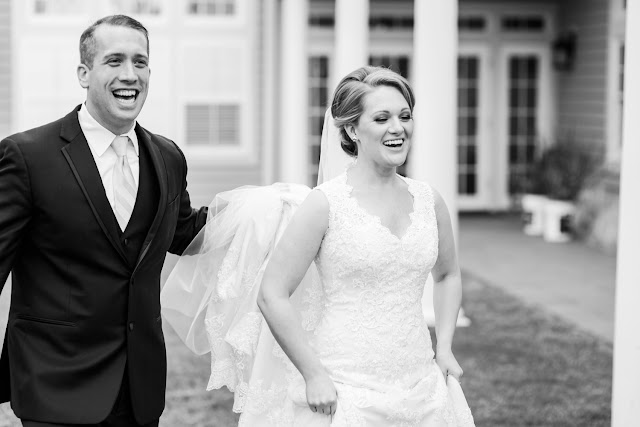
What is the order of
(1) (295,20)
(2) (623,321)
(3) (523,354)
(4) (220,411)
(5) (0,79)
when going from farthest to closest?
(5) (0,79), (1) (295,20), (3) (523,354), (4) (220,411), (2) (623,321)

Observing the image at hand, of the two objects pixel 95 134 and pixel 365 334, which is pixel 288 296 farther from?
pixel 95 134

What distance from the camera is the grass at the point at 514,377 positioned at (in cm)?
580

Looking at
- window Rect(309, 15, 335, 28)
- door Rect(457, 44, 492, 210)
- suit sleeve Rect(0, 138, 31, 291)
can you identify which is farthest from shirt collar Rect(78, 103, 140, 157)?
door Rect(457, 44, 492, 210)

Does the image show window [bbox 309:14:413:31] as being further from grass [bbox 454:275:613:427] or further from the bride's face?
the bride's face

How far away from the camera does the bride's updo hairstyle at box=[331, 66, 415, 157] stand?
3168 millimetres

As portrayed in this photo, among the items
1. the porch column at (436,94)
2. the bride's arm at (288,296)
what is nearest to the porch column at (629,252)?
the bride's arm at (288,296)

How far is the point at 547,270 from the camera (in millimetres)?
11195

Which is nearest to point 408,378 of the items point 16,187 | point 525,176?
point 16,187

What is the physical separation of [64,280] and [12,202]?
274 mm

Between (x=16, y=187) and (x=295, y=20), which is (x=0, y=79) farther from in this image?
(x=16, y=187)

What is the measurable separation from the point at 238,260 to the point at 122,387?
70cm

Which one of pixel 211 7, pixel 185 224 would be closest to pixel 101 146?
pixel 185 224

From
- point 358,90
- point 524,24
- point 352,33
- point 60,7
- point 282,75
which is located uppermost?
point 60,7

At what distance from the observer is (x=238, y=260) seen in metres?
3.77
